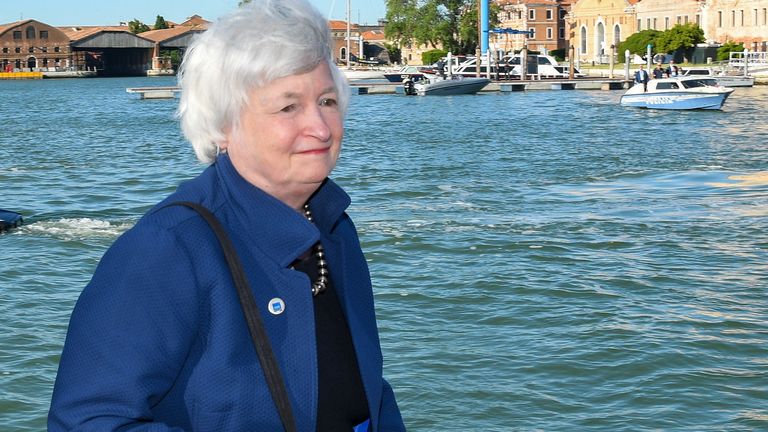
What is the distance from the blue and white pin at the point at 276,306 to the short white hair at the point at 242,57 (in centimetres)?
33

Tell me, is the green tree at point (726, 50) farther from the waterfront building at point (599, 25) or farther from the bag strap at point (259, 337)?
the bag strap at point (259, 337)

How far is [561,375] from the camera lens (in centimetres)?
796

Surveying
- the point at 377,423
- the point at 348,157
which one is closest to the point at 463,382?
the point at 377,423

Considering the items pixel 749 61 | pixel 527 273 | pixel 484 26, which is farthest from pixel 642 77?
pixel 527 273

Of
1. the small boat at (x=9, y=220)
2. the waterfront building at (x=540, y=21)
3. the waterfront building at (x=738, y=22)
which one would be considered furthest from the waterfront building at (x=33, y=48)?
the small boat at (x=9, y=220)

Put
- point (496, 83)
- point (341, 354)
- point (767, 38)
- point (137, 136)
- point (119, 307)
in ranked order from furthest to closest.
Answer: point (767, 38) → point (496, 83) → point (137, 136) → point (341, 354) → point (119, 307)

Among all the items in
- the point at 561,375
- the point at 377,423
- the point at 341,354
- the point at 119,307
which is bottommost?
the point at 561,375

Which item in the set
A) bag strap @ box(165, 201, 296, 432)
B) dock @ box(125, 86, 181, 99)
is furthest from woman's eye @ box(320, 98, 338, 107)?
dock @ box(125, 86, 181, 99)

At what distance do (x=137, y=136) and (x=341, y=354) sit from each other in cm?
3520

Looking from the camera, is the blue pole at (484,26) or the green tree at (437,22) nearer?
the blue pole at (484,26)

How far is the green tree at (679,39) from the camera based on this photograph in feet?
267

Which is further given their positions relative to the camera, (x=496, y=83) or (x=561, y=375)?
(x=496, y=83)

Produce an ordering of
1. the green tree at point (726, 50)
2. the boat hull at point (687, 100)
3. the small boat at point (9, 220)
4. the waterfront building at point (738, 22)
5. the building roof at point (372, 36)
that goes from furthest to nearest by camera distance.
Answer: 1. the building roof at point (372, 36)
2. the waterfront building at point (738, 22)
3. the green tree at point (726, 50)
4. the boat hull at point (687, 100)
5. the small boat at point (9, 220)

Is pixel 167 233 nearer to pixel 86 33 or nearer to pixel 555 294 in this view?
pixel 555 294
